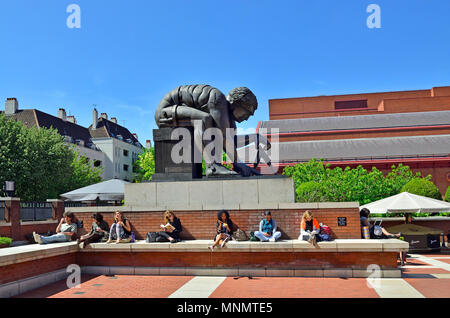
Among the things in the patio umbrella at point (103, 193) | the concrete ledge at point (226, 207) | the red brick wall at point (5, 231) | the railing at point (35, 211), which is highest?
the patio umbrella at point (103, 193)

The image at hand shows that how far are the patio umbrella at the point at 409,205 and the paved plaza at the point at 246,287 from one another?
21.8 ft

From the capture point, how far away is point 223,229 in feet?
32.6

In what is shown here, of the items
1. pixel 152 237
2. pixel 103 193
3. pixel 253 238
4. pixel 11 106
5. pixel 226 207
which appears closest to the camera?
pixel 253 238

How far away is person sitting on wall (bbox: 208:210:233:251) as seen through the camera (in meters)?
9.65

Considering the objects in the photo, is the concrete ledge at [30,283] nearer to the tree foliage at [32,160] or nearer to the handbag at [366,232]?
the handbag at [366,232]

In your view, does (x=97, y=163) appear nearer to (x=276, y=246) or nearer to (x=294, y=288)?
(x=276, y=246)

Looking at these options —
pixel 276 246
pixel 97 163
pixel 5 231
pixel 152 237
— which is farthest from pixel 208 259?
pixel 97 163

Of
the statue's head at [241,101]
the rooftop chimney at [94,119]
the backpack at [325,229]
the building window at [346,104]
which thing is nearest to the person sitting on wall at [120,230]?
the statue's head at [241,101]

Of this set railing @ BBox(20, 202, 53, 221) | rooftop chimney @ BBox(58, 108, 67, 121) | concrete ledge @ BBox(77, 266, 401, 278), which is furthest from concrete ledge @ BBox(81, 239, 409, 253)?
rooftop chimney @ BBox(58, 108, 67, 121)

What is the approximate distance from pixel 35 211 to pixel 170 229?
19625 mm

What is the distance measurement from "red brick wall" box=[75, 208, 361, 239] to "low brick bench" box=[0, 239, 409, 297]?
0.41 meters

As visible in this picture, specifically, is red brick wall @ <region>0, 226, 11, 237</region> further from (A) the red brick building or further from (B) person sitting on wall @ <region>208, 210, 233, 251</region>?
(A) the red brick building

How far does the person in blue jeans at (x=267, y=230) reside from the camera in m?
9.84
